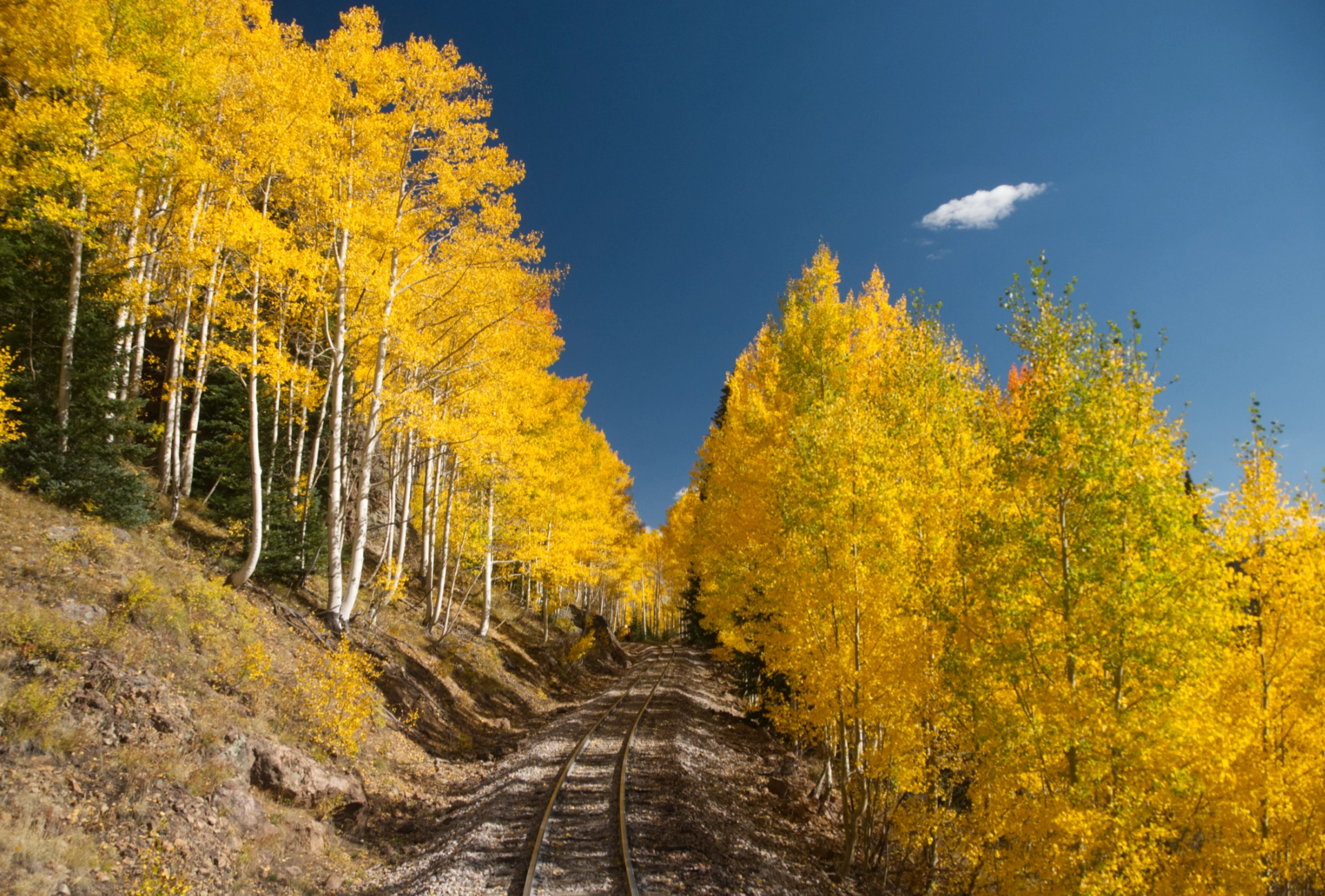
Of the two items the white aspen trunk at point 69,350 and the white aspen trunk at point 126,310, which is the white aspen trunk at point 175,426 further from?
the white aspen trunk at point 69,350

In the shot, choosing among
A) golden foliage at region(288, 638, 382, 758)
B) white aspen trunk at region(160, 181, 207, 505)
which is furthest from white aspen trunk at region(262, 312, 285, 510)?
golden foliage at region(288, 638, 382, 758)

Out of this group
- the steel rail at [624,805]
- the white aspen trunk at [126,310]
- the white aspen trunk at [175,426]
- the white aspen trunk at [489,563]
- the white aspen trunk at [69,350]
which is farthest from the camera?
the white aspen trunk at [489,563]

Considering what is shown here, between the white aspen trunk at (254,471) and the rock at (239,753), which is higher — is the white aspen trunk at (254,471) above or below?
above

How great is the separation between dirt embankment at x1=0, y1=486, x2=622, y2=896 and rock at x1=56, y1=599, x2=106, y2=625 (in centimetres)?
2

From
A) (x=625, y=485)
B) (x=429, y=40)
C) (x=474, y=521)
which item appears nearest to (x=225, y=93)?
(x=429, y=40)

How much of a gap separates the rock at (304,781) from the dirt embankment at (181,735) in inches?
0.8

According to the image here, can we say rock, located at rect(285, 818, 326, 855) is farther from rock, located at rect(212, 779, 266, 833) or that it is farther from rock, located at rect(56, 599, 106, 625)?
rock, located at rect(56, 599, 106, 625)

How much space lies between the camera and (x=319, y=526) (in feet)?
42.0

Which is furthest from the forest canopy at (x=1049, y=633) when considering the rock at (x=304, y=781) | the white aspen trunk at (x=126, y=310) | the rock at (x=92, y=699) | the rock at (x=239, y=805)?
the white aspen trunk at (x=126, y=310)

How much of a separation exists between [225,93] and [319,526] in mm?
8551

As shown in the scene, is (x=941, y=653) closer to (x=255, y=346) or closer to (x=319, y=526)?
(x=255, y=346)

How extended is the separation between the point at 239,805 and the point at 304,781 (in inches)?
46.0

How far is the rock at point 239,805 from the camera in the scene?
246 inches

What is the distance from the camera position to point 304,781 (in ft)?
24.7
